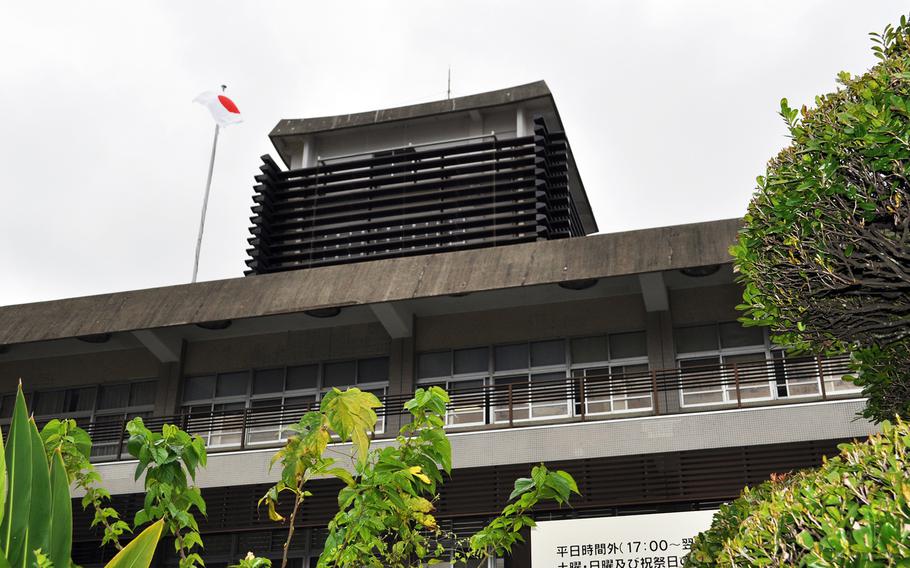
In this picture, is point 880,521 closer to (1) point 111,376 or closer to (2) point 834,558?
(2) point 834,558

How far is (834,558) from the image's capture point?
9.16 ft

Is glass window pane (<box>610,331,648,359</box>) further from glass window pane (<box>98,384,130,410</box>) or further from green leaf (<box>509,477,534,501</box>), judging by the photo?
green leaf (<box>509,477,534,501</box>)

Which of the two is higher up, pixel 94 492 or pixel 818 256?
pixel 818 256

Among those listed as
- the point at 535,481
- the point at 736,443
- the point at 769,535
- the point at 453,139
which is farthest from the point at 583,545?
the point at 453,139

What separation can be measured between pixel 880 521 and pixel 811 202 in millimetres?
2690

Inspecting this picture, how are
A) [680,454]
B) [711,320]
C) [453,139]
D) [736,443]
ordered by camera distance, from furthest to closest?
[453,139] < [711,320] < [680,454] < [736,443]

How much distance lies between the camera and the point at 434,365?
53.0 ft

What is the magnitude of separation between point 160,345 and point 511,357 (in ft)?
20.2

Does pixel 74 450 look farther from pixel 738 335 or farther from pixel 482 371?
pixel 738 335

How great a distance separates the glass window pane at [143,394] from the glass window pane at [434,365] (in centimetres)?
504

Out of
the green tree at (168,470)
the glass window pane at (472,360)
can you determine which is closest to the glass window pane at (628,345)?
the glass window pane at (472,360)

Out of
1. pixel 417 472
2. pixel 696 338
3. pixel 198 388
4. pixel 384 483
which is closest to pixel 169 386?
pixel 198 388

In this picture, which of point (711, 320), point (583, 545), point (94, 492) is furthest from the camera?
point (711, 320)

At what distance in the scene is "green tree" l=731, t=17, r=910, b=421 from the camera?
477cm
